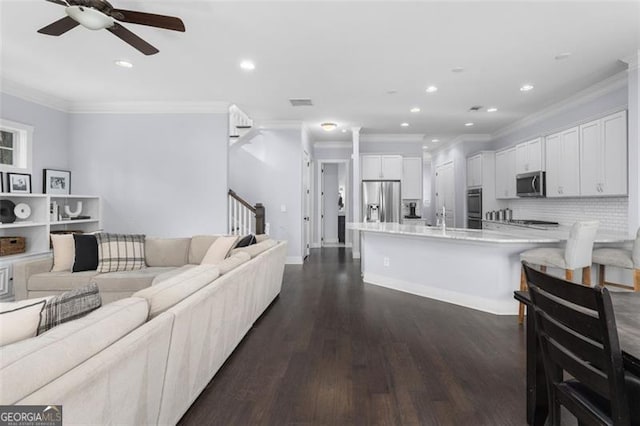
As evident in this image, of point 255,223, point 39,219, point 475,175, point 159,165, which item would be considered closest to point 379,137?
point 475,175

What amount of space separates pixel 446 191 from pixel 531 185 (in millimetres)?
3555

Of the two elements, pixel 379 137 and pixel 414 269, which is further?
pixel 379 137

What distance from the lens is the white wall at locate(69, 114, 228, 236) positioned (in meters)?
5.57

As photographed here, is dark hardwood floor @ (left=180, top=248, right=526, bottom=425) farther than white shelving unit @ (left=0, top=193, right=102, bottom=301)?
No

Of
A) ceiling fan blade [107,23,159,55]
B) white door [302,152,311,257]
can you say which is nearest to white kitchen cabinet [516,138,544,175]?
white door [302,152,311,257]

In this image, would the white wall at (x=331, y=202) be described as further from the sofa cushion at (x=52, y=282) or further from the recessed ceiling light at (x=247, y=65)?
the sofa cushion at (x=52, y=282)

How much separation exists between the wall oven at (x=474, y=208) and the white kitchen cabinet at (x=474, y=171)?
164 mm

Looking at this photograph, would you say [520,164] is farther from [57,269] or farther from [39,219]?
[39,219]

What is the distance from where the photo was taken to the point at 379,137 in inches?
317

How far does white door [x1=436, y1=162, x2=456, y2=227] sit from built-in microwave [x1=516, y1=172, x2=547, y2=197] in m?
2.54

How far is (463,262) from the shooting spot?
3951 millimetres

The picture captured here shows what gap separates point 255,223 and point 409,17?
13.3ft

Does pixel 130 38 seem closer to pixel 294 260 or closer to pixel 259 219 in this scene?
pixel 259 219

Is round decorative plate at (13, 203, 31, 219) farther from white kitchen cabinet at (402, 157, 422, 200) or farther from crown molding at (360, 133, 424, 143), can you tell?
white kitchen cabinet at (402, 157, 422, 200)
